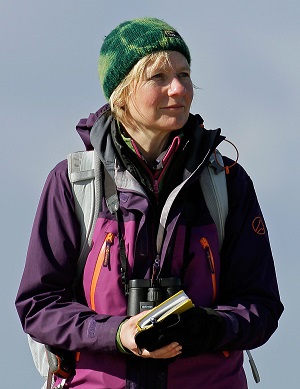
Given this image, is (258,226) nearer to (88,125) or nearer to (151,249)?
(151,249)

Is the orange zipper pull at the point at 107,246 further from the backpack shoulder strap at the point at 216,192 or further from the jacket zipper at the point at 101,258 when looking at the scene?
the backpack shoulder strap at the point at 216,192

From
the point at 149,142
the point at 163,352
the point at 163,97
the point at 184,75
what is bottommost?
the point at 163,352

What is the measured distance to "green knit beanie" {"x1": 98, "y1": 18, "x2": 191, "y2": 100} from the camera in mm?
9445

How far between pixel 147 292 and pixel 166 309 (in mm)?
370

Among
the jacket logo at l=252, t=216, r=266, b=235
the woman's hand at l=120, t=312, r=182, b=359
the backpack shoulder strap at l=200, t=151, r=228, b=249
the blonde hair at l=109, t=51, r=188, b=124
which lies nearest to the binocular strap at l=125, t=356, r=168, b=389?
the woman's hand at l=120, t=312, r=182, b=359

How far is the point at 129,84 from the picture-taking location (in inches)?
373


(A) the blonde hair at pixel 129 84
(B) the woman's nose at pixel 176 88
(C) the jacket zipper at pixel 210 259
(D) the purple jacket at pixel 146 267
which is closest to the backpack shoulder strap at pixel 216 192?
(D) the purple jacket at pixel 146 267

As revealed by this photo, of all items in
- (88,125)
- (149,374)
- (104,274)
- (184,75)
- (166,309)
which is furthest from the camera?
(88,125)

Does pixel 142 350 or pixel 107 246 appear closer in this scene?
pixel 142 350

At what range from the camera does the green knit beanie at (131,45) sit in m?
9.45

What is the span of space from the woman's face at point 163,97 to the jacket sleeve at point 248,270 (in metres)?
0.56

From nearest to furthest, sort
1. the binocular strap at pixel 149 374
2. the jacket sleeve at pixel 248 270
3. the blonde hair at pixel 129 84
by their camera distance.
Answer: the binocular strap at pixel 149 374 < the jacket sleeve at pixel 248 270 < the blonde hair at pixel 129 84

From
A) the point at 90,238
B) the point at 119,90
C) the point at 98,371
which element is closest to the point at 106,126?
Result: the point at 119,90

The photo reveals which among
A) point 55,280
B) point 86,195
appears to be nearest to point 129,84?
point 86,195
